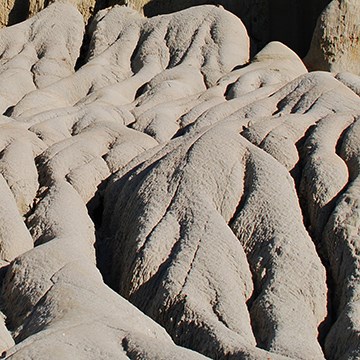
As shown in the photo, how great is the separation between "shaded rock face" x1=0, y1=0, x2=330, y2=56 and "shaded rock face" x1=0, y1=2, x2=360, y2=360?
5.54 m

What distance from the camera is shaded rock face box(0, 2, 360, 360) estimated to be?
415 inches

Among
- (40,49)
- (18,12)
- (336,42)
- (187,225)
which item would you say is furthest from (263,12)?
(187,225)

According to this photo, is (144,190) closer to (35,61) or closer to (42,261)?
(42,261)

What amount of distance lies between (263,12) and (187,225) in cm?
1298

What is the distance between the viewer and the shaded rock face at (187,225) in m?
10.5

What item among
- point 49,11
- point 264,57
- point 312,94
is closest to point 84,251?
point 312,94

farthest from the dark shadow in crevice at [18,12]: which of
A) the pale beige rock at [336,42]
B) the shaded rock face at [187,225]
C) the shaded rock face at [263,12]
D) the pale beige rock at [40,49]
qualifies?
the pale beige rock at [336,42]

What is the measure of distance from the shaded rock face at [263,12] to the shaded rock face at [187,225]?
5.54m

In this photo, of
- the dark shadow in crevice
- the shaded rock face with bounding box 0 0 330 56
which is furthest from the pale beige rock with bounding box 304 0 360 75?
the dark shadow in crevice

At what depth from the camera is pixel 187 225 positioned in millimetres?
13094

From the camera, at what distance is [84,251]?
12867 mm

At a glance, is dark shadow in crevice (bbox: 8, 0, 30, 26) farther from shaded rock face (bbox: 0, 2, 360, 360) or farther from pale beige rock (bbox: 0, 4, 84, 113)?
shaded rock face (bbox: 0, 2, 360, 360)

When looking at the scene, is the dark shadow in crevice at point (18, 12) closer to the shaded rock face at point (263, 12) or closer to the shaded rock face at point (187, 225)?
the shaded rock face at point (263, 12)

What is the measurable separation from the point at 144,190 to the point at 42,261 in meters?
2.43
